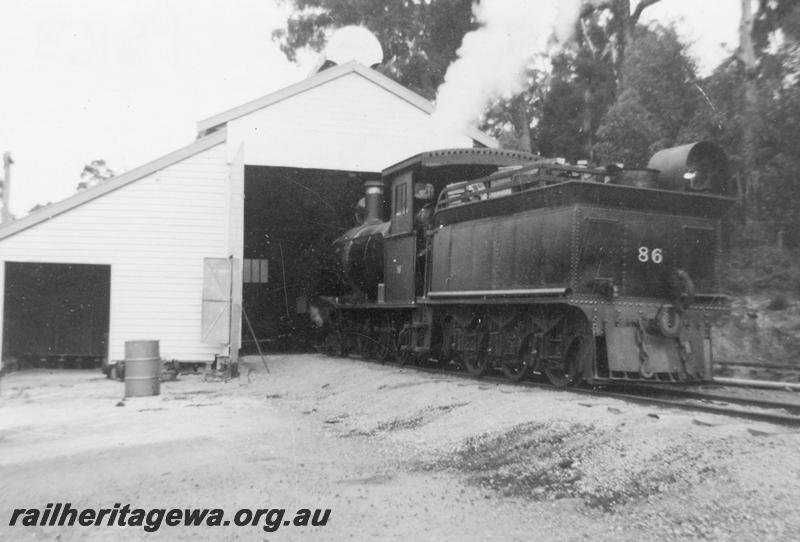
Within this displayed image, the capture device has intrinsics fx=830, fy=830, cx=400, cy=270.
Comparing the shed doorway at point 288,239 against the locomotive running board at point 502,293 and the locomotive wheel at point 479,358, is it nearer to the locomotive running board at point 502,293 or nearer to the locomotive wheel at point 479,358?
the locomotive running board at point 502,293

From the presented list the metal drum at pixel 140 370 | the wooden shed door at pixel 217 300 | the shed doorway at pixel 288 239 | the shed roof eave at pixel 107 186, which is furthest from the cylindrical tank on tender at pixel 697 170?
the shed doorway at pixel 288 239

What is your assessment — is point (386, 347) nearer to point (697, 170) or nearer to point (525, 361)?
point (525, 361)

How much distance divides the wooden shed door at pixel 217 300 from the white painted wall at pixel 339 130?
2.47 m

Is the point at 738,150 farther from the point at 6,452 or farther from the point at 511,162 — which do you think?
the point at 6,452

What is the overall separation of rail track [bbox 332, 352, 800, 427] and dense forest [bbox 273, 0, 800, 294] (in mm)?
6123

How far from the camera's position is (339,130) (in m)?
18.5

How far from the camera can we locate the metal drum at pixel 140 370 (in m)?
13.6

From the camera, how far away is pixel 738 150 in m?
22.2

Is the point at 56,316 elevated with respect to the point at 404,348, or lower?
elevated

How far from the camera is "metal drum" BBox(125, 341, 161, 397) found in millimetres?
13586

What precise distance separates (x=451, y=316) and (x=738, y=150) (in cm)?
1284

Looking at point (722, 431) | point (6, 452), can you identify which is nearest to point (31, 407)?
point (6, 452)

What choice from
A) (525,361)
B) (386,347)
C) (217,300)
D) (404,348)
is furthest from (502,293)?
(217,300)

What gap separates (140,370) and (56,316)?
28.9 feet
